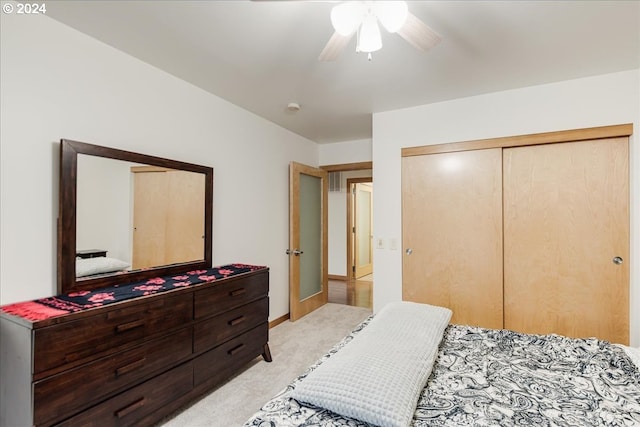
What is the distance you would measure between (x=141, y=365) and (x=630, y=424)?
2.21 m

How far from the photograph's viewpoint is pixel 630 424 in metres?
1.02

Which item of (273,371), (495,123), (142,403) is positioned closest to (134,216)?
(142,403)

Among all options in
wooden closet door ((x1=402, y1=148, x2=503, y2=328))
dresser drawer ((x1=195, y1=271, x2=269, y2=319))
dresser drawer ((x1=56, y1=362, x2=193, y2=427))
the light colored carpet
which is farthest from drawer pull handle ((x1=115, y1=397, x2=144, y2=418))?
wooden closet door ((x1=402, y1=148, x2=503, y2=328))

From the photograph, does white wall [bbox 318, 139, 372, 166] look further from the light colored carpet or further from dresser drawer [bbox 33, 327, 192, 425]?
dresser drawer [bbox 33, 327, 192, 425]

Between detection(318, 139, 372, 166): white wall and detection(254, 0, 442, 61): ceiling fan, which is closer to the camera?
detection(254, 0, 442, 61): ceiling fan

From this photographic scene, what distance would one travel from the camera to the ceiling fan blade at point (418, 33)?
1.43 meters

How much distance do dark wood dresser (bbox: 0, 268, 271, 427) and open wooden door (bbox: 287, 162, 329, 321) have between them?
1377mm

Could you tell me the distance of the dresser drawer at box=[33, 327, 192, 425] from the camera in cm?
135

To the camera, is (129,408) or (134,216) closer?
(129,408)

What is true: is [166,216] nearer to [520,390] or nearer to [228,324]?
[228,324]

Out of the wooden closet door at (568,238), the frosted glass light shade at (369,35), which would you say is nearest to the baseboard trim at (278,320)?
the wooden closet door at (568,238)

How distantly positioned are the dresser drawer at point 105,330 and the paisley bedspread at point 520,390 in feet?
3.32

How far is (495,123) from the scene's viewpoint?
A: 2.84m

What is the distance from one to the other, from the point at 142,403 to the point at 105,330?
53cm
